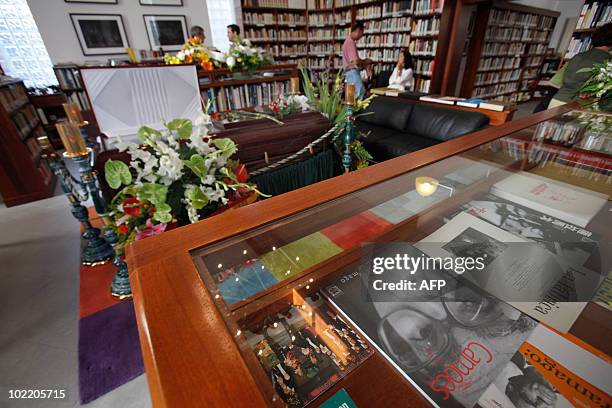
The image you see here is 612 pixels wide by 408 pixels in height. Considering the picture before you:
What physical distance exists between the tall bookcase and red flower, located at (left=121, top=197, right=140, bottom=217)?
5.26 metres

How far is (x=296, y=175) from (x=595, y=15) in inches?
204

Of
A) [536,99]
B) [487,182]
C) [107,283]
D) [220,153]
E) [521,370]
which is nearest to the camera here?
[521,370]

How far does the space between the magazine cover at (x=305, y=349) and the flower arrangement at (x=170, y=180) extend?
0.52 metres

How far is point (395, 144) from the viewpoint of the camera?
9.60ft

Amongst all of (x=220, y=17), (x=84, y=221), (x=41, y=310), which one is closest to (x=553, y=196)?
(x=84, y=221)

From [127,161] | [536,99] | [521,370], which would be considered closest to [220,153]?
[127,161]

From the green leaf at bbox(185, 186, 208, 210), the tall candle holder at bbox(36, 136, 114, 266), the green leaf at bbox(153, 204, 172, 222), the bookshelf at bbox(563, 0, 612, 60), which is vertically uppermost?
the bookshelf at bbox(563, 0, 612, 60)

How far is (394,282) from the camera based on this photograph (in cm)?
60

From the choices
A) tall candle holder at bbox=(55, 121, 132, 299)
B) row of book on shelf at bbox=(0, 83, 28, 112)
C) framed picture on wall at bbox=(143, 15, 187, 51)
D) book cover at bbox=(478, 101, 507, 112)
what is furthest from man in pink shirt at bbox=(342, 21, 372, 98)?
row of book on shelf at bbox=(0, 83, 28, 112)

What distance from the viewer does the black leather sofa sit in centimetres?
275

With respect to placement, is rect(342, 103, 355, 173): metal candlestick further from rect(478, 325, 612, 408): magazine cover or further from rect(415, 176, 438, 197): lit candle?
rect(478, 325, 612, 408): magazine cover

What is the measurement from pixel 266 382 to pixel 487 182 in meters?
0.91

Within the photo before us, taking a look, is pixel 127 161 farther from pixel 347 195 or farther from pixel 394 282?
pixel 394 282

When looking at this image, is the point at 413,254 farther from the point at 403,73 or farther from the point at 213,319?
the point at 403,73
